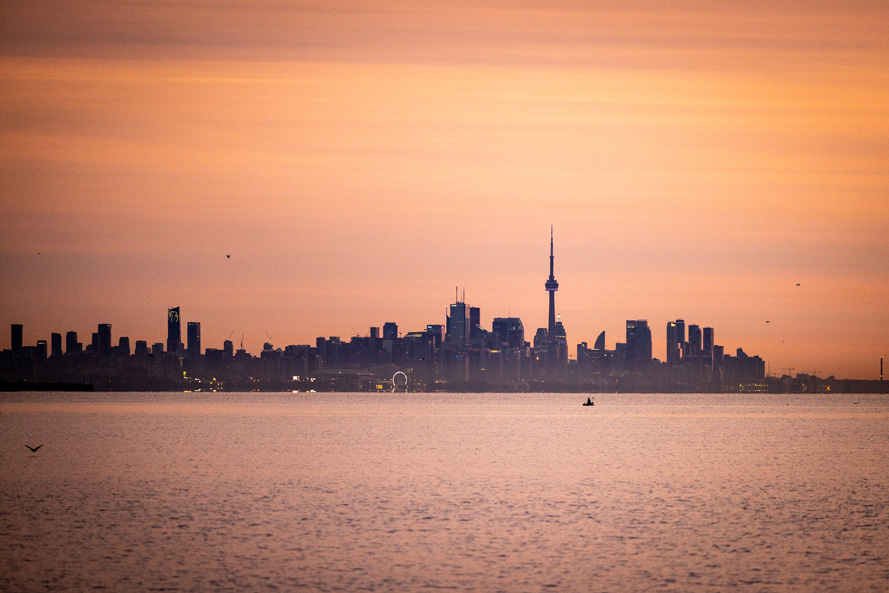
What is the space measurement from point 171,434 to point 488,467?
273 feet

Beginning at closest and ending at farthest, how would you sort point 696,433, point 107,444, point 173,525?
point 173,525 → point 107,444 → point 696,433

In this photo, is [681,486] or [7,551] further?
[681,486]

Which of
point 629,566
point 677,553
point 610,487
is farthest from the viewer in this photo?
point 610,487

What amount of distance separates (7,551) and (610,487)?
47783mm

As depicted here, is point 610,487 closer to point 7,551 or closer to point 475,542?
point 475,542

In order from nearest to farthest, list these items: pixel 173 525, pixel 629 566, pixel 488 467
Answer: pixel 629 566 < pixel 173 525 < pixel 488 467

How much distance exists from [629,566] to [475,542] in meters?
8.74

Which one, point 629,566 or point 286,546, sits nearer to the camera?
point 629,566

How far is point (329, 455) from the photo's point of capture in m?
122

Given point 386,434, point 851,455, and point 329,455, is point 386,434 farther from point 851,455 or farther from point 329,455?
point 851,455

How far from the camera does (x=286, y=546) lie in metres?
53.8

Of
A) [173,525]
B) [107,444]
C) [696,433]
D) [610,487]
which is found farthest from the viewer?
[696,433]

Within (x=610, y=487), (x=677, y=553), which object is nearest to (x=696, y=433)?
(x=610, y=487)

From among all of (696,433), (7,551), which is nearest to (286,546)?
(7,551)
